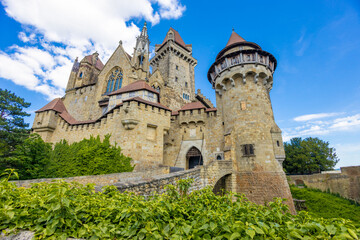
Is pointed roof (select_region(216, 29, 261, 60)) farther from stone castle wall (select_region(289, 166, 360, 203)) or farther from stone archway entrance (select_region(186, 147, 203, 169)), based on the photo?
stone castle wall (select_region(289, 166, 360, 203))

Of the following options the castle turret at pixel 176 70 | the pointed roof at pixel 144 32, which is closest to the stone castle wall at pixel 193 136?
the castle turret at pixel 176 70

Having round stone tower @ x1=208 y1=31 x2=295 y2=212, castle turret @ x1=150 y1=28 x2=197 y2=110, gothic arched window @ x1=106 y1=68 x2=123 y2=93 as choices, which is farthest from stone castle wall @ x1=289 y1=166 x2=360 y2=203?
gothic arched window @ x1=106 y1=68 x2=123 y2=93

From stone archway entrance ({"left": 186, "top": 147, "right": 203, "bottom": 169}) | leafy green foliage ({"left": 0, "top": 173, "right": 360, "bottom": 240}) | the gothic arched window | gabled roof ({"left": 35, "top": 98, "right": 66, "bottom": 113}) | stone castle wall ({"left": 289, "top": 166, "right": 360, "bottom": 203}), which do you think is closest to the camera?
leafy green foliage ({"left": 0, "top": 173, "right": 360, "bottom": 240})

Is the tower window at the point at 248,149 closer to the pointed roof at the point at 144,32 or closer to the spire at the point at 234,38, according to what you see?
the spire at the point at 234,38

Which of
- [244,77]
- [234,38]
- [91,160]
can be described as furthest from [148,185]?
[234,38]

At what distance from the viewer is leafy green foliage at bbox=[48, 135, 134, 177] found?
12852 mm

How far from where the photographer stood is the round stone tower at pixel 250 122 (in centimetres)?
1290

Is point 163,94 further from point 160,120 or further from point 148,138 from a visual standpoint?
point 148,138

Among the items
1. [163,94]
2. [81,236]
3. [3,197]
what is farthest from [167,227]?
[163,94]

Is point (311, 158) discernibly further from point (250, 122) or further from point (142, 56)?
point (142, 56)

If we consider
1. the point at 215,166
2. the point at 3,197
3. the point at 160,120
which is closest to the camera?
the point at 3,197

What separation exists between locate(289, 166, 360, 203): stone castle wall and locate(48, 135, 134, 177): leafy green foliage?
26463 millimetres

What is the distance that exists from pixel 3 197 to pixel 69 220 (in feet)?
3.81

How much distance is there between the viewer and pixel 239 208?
2.54 meters
